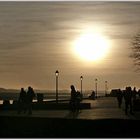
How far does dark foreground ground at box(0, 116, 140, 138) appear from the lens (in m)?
26.0

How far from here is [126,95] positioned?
35.6 meters

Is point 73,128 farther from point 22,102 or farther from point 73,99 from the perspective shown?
point 22,102

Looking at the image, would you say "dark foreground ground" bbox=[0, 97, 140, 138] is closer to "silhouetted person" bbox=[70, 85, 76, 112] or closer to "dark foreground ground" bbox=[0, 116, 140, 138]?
"dark foreground ground" bbox=[0, 116, 140, 138]

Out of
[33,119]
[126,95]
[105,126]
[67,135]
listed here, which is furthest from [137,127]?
[126,95]

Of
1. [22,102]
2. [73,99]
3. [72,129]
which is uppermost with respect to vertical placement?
[73,99]

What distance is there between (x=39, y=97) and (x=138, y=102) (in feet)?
43.5

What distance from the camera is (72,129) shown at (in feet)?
88.3

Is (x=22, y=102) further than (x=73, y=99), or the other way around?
(x=22, y=102)

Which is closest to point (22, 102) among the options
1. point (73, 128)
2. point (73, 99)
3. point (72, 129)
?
point (73, 99)

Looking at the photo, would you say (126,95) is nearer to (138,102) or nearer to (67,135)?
(138,102)

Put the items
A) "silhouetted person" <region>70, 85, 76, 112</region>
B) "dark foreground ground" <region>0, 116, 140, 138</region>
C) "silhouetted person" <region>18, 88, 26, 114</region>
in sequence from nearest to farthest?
"dark foreground ground" <region>0, 116, 140, 138</region> → "silhouetted person" <region>70, 85, 76, 112</region> → "silhouetted person" <region>18, 88, 26, 114</region>

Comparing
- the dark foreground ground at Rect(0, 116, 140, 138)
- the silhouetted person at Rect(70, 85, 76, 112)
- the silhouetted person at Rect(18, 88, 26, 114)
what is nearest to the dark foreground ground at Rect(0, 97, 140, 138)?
the dark foreground ground at Rect(0, 116, 140, 138)

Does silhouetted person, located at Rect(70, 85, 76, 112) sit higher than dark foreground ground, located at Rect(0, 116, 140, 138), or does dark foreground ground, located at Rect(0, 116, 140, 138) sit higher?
silhouetted person, located at Rect(70, 85, 76, 112)

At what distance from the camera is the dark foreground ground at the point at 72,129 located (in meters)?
26.0
